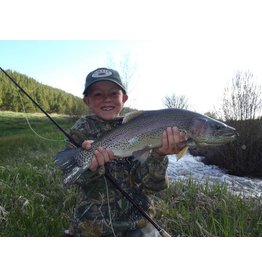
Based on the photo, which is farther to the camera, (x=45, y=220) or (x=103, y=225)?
(x=45, y=220)

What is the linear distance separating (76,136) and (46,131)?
38.5 ft

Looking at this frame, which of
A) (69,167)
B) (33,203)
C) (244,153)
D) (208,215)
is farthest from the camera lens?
(244,153)

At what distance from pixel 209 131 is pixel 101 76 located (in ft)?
3.17

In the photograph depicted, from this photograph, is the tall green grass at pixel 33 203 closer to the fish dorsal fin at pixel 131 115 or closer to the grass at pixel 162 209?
the grass at pixel 162 209

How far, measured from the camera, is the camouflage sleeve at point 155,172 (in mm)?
2561

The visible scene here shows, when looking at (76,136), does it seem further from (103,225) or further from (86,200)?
(103,225)

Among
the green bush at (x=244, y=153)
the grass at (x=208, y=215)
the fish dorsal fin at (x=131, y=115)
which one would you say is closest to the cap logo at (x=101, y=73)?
the fish dorsal fin at (x=131, y=115)

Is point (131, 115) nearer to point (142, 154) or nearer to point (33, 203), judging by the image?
point (142, 154)

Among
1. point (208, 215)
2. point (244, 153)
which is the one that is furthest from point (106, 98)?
point (244, 153)

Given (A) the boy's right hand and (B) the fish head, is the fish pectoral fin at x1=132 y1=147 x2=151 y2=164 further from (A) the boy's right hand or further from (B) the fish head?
(B) the fish head

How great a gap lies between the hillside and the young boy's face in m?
11.1

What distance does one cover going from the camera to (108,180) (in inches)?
105

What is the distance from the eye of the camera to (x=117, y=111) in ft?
8.99
